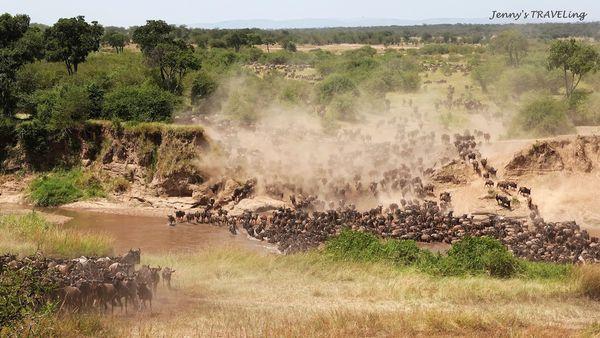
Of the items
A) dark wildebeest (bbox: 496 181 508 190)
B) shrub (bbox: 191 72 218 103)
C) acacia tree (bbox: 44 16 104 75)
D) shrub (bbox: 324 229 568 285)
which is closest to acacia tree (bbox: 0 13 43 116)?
acacia tree (bbox: 44 16 104 75)

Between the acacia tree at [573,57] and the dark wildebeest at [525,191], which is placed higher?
the acacia tree at [573,57]

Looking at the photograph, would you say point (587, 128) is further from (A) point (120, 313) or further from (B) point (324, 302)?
(A) point (120, 313)

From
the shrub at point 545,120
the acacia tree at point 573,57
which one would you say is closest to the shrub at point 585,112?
the shrub at point 545,120

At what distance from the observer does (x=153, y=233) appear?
32.3 metres

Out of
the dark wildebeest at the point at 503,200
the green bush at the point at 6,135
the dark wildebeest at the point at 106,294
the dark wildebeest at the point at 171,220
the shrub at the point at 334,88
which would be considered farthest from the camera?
the shrub at the point at 334,88

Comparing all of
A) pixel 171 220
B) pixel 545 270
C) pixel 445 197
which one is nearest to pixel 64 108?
pixel 171 220

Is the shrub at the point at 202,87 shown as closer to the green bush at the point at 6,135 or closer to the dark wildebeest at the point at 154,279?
the green bush at the point at 6,135

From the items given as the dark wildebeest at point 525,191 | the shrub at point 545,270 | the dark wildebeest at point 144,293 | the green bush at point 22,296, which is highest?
the green bush at point 22,296

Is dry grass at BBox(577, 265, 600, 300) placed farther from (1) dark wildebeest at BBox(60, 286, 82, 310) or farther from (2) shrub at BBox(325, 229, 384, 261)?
(1) dark wildebeest at BBox(60, 286, 82, 310)

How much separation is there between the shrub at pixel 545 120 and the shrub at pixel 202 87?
23.3 meters

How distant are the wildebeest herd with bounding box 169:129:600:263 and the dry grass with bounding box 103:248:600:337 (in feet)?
14.3

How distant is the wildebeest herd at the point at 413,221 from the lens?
27922 mm

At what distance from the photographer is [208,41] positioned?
115m

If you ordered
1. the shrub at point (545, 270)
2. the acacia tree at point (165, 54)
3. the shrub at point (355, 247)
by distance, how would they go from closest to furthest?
the shrub at point (545, 270), the shrub at point (355, 247), the acacia tree at point (165, 54)
